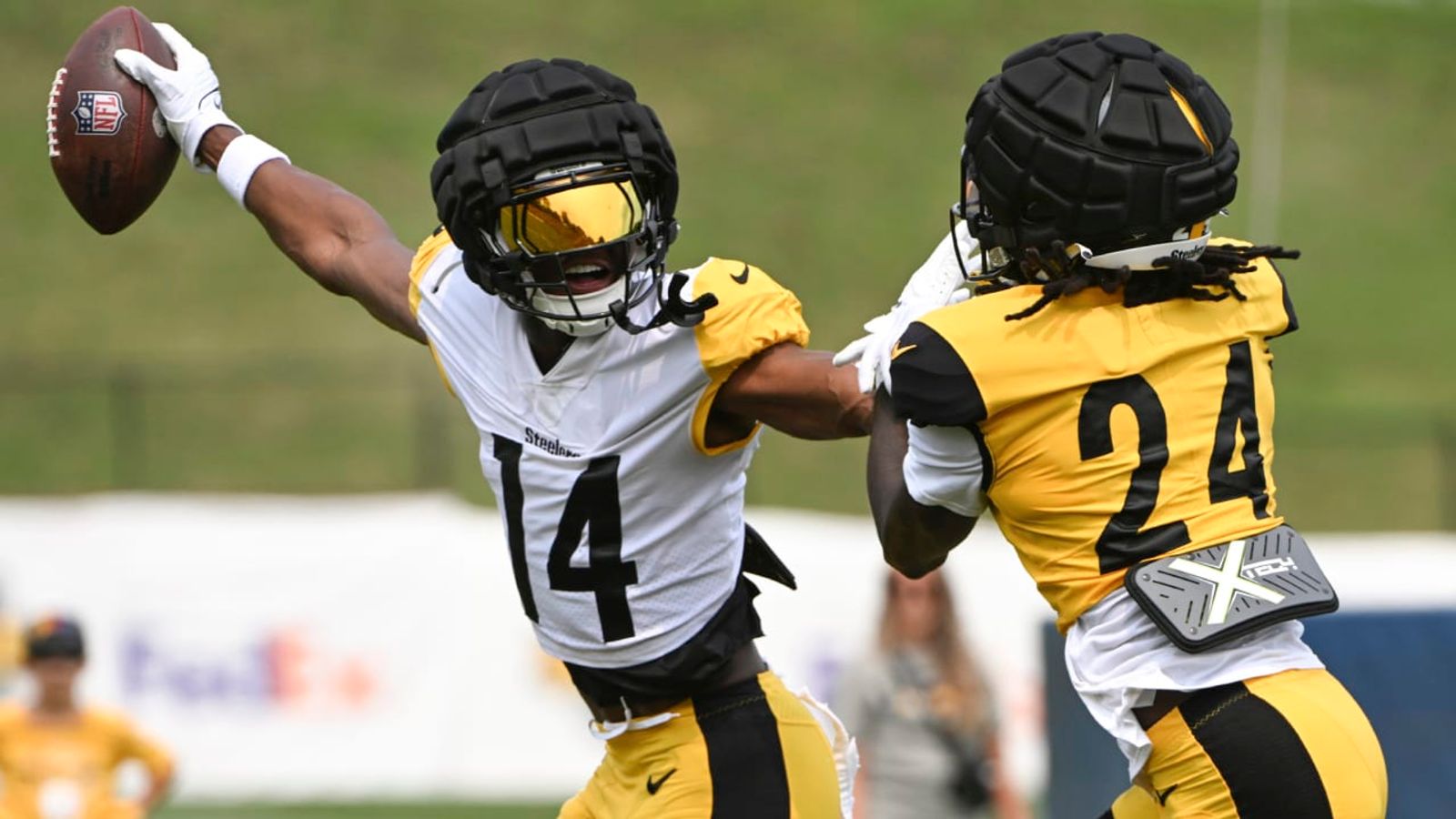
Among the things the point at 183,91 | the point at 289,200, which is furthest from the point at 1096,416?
the point at 183,91

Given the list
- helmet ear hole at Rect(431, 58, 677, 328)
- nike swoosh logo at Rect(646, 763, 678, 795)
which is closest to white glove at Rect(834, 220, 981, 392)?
helmet ear hole at Rect(431, 58, 677, 328)

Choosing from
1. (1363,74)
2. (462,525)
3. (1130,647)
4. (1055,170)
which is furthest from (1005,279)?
(1363,74)

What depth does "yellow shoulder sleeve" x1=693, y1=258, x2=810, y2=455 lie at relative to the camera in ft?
11.0

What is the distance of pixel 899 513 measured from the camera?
3.04 meters

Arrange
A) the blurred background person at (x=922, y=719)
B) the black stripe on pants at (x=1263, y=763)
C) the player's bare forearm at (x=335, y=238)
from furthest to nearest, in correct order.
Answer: the blurred background person at (x=922, y=719) < the player's bare forearm at (x=335, y=238) < the black stripe on pants at (x=1263, y=763)

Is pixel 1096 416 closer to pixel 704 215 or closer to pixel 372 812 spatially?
pixel 372 812

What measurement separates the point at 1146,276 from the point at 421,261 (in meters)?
1.50

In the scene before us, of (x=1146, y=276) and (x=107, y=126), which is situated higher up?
(x=107, y=126)

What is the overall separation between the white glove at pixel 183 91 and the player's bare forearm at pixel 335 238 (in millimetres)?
39

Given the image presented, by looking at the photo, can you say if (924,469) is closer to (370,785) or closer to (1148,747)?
(1148,747)

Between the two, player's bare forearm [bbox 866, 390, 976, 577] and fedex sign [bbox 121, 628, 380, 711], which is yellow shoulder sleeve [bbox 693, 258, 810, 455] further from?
fedex sign [bbox 121, 628, 380, 711]

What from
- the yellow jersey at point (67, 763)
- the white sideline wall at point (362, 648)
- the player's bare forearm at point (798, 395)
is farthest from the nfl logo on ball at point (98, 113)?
the white sideline wall at point (362, 648)

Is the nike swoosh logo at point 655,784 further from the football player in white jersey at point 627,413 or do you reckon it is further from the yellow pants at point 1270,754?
the yellow pants at point 1270,754

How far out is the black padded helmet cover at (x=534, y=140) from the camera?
3.34 m
